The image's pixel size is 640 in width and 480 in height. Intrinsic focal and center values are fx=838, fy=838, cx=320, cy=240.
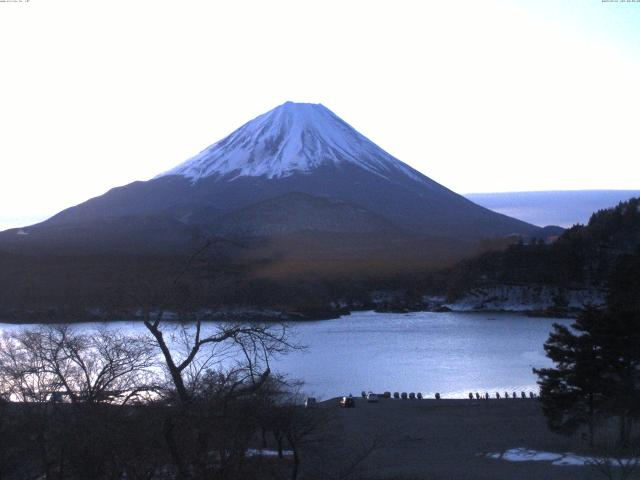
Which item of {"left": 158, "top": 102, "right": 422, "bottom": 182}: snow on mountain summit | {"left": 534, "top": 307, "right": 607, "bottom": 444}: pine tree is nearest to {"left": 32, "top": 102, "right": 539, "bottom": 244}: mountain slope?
{"left": 158, "top": 102, "right": 422, "bottom": 182}: snow on mountain summit

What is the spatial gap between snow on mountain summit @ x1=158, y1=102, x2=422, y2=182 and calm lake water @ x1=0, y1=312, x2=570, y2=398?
25076 millimetres

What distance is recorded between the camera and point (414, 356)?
16281 mm

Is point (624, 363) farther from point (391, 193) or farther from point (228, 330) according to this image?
point (391, 193)

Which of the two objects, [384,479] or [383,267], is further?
[383,267]

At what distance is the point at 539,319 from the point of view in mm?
24875

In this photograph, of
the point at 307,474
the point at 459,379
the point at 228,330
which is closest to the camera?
the point at 228,330

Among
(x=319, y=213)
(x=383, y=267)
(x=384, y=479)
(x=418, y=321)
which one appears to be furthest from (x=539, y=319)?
(x=384, y=479)

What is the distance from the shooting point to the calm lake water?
1309 cm

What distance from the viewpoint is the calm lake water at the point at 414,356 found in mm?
13094

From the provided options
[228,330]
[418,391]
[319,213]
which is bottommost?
[418,391]

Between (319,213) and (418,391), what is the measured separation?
20.9m

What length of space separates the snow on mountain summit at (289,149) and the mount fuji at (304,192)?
6cm

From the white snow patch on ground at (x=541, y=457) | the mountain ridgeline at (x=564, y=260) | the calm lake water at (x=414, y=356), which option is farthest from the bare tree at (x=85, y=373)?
the mountain ridgeline at (x=564, y=260)

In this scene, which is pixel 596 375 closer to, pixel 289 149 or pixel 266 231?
pixel 266 231
